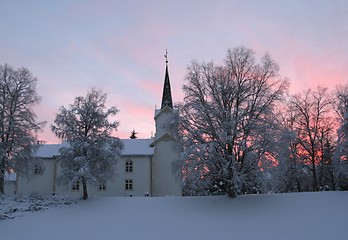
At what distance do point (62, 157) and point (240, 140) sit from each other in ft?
48.0

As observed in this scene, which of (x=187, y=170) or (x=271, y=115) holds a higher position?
(x=271, y=115)

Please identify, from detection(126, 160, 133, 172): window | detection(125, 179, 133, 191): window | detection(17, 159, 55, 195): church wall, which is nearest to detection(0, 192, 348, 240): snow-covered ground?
detection(125, 179, 133, 191): window

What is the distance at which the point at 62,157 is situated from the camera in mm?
29234

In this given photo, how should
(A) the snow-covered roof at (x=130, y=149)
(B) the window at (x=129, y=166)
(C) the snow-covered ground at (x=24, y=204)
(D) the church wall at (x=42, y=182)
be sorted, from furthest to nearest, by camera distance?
(A) the snow-covered roof at (x=130, y=149) → (D) the church wall at (x=42, y=182) → (B) the window at (x=129, y=166) → (C) the snow-covered ground at (x=24, y=204)

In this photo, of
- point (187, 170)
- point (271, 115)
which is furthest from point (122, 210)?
point (271, 115)

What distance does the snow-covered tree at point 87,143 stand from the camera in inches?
1115

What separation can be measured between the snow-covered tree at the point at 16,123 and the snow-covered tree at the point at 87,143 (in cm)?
249

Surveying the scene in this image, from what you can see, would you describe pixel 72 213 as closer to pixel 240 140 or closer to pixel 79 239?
pixel 79 239

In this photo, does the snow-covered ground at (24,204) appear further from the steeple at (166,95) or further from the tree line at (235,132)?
the steeple at (166,95)

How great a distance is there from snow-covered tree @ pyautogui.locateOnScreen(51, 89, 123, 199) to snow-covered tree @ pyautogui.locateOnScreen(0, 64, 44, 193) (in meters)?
2.49

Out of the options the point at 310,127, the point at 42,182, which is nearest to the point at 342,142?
the point at 310,127

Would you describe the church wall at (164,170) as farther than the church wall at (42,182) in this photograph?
No

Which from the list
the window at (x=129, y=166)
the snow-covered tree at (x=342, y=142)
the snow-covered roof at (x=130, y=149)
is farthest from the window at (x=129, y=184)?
the snow-covered tree at (x=342, y=142)

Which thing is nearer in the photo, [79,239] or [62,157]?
[79,239]
